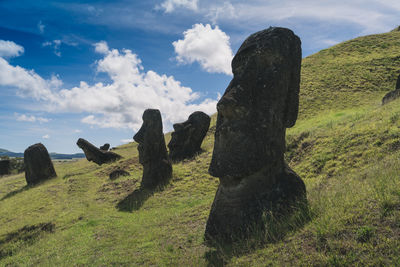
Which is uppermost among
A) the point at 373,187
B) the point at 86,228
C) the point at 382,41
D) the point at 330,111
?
the point at 382,41

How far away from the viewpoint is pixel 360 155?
31.2 ft

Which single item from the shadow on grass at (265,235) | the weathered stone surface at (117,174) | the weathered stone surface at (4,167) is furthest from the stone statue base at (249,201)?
the weathered stone surface at (4,167)

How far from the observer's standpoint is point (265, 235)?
4734 mm

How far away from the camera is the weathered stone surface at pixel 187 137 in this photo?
20367 mm

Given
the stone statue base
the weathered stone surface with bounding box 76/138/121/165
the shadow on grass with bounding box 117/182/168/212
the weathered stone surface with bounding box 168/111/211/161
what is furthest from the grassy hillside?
the stone statue base

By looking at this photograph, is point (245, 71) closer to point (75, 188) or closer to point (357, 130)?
point (357, 130)

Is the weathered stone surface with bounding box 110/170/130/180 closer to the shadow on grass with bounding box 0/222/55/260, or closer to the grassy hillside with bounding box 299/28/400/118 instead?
the shadow on grass with bounding box 0/222/55/260

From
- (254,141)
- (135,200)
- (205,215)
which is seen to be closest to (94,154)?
(135,200)

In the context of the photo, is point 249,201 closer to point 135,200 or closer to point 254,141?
point 254,141

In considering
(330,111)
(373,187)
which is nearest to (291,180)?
(373,187)

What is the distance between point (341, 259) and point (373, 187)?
6.48ft

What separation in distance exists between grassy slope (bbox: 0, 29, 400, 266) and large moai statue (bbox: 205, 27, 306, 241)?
73cm

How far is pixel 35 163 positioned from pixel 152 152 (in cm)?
1248

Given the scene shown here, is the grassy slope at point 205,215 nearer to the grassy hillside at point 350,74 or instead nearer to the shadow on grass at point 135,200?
the shadow on grass at point 135,200
